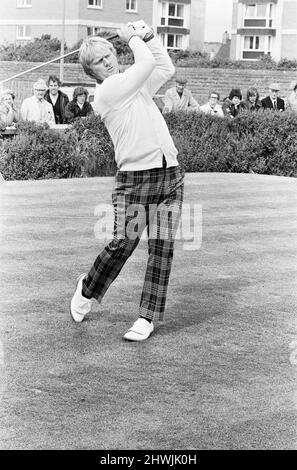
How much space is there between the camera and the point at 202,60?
4816 centimetres

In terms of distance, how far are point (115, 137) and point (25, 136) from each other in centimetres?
919

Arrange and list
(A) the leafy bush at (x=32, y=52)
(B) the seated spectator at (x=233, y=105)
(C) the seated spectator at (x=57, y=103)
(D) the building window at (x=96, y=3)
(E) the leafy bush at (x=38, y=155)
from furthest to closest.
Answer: (D) the building window at (x=96, y=3), (A) the leafy bush at (x=32, y=52), (B) the seated spectator at (x=233, y=105), (C) the seated spectator at (x=57, y=103), (E) the leafy bush at (x=38, y=155)

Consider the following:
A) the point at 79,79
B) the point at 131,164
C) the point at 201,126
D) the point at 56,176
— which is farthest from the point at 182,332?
the point at 79,79

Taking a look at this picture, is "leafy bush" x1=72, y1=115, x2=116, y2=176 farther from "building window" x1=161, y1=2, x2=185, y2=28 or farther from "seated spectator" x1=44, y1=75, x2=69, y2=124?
"building window" x1=161, y1=2, x2=185, y2=28

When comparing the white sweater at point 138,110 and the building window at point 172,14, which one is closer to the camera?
the white sweater at point 138,110

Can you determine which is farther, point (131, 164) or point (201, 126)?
point (201, 126)

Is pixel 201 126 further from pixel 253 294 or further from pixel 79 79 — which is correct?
pixel 79 79

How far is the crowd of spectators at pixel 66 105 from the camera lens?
51.2 ft

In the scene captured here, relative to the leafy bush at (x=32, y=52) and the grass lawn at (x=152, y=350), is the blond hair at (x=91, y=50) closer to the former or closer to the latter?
the grass lawn at (x=152, y=350)

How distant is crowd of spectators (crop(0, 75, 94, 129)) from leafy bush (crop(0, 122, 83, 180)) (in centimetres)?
52

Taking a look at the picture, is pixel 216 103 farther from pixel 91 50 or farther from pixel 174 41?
pixel 174 41

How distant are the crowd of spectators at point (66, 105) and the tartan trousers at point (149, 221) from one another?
31.1 ft

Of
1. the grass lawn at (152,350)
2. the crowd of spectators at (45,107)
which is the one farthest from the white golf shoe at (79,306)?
the crowd of spectators at (45,107)
